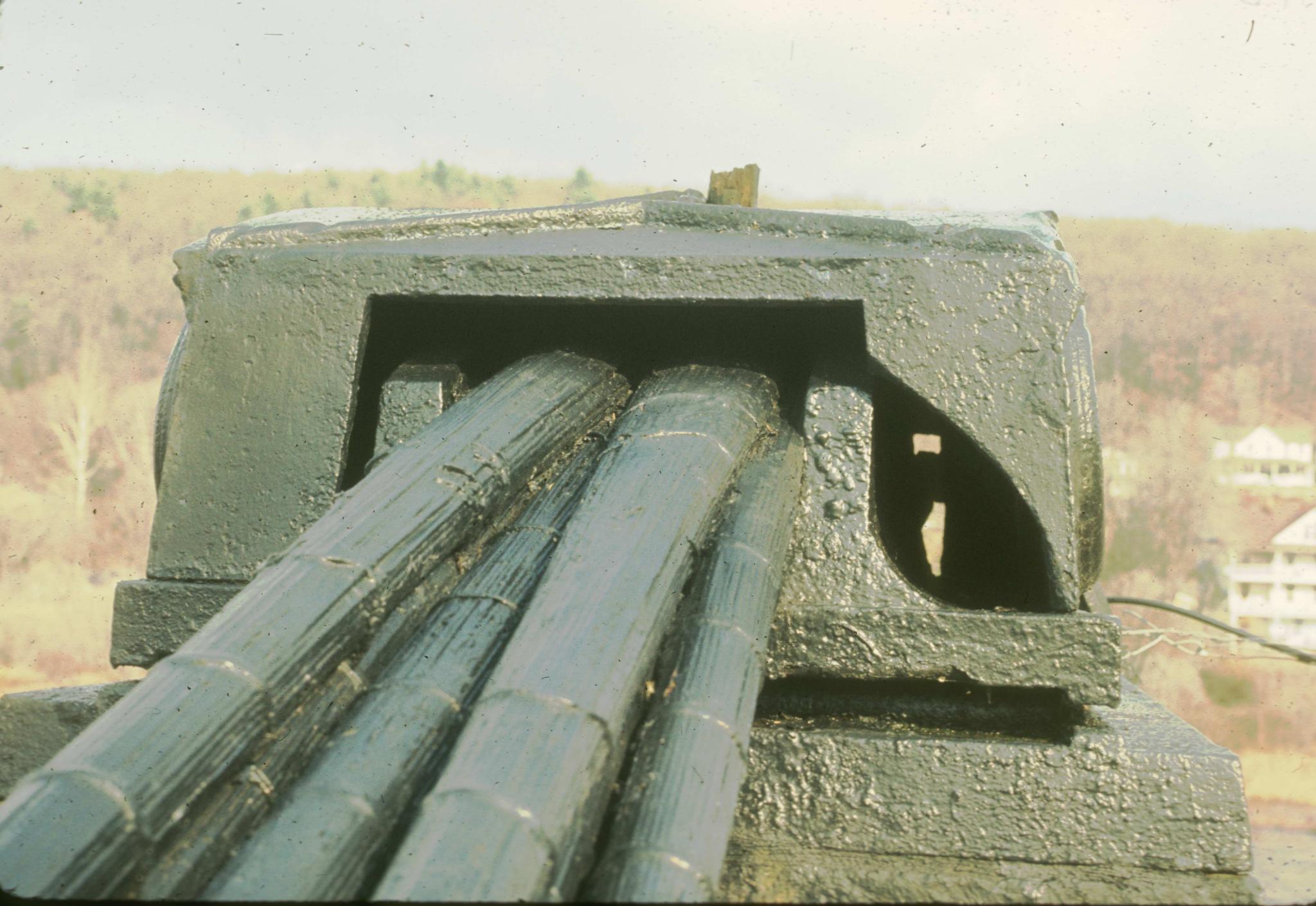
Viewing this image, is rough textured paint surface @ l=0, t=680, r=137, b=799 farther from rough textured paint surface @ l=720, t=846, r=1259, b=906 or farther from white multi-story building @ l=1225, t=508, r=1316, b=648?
white multi-story building @ l=1225, t=508, r=1316, b=648

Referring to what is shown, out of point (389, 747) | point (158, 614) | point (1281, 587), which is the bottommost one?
point (389, 747)

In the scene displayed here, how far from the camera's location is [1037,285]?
1802 mm

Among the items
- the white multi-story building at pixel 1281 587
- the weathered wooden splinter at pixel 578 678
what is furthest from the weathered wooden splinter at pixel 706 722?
the white multi-story building at pixel 1281 587

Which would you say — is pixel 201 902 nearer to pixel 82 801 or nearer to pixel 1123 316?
pixel 82 801

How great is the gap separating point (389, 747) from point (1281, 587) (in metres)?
13.4

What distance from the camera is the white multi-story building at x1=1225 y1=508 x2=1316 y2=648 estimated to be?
12242mm

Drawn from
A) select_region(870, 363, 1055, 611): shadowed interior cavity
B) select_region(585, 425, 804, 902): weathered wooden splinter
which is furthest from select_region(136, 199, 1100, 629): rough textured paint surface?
select_region(585, 425, 804, 902): weathered wooden splinter

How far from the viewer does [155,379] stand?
16.1 m

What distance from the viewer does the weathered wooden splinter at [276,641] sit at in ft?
3.35

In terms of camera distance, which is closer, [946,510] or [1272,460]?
[946,510]

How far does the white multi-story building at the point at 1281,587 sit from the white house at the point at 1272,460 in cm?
66

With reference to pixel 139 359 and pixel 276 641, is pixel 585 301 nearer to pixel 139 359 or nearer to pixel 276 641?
pixel 276 641

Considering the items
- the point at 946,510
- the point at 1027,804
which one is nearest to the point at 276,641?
the point at 1027,804

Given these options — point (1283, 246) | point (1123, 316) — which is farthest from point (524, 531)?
point (1283, 246)
